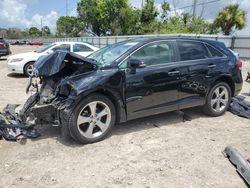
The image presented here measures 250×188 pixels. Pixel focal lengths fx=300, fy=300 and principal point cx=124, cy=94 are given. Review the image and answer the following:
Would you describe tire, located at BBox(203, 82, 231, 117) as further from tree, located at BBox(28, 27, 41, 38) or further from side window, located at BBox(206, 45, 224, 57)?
tree, located at BBox(28, 27, 41, 38)

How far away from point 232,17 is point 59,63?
2715 cm

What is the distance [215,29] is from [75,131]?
28132 millimetres

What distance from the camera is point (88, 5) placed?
53.7 meters

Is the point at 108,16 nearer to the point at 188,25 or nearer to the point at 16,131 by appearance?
the point at 188,25

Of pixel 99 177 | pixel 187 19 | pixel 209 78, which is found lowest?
pixel 99 177

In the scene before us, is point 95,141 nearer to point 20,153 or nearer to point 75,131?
point 75,131

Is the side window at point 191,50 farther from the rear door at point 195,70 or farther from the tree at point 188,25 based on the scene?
the tree at point 188,25

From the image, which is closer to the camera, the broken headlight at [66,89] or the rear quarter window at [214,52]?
the broken headlight at [66,89]

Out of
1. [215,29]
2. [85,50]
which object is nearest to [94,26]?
[215,29]

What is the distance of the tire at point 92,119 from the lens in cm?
465

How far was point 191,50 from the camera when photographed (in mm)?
5980

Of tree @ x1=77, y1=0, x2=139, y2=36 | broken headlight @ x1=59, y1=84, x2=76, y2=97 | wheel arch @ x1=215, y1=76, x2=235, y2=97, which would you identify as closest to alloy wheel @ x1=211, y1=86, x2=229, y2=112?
wheel arch @ x1=215, y1=76, x2=235, y2=97

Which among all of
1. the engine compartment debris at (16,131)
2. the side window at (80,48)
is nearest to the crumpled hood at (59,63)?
the engine compartment debris at (16,131)

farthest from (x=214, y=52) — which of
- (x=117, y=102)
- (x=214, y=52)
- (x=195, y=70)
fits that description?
(x=117, y=102)
